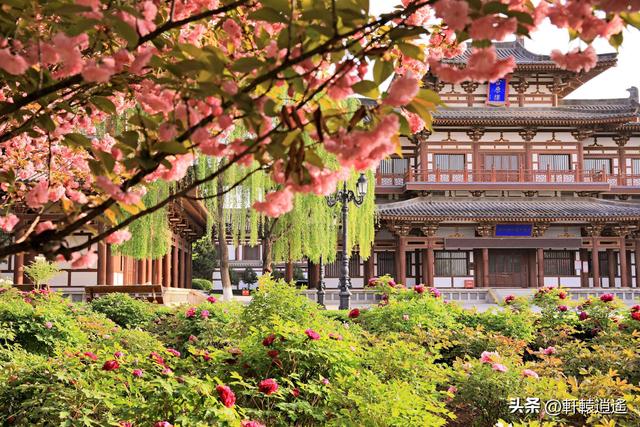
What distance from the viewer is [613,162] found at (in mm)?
27250

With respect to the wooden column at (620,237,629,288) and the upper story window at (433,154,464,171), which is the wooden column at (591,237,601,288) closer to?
the wooden column at (620,237,629,288)

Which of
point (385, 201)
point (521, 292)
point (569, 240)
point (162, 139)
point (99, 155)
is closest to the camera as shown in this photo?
point (162, 139)

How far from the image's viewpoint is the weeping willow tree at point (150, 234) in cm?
1761

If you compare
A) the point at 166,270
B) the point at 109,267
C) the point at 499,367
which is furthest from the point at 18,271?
the point at 499,367

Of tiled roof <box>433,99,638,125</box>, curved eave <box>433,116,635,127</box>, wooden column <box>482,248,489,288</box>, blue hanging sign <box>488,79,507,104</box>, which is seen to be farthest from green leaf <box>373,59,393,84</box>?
blue hanging sign <box>488,79,507,104</box>

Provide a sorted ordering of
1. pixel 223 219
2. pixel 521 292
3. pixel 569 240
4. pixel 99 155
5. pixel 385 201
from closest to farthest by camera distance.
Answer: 1. pixel 99 155
2. pixel 223 219
3. pixel 521 292
4. pixel 569 240
5. pixel 385 201

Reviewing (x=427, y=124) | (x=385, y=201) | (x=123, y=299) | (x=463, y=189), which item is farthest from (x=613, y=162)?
(x=427, y=124)

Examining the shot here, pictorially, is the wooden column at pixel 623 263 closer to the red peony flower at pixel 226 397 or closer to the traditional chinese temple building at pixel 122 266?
the traditional chinese temple building at pixel 122 266

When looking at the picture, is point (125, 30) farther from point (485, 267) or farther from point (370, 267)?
point (485, 267)

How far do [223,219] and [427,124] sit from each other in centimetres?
1895

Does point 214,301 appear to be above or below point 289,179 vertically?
below

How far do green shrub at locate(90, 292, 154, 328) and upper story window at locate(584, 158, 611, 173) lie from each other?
21.8 metres

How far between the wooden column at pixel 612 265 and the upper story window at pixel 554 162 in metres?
3.84

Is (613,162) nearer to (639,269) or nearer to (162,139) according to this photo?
(639,269)
